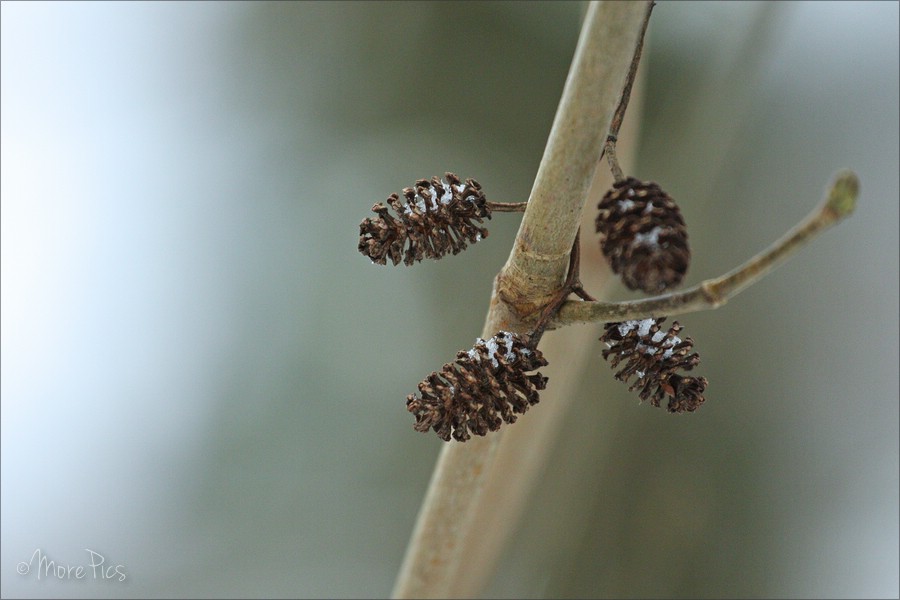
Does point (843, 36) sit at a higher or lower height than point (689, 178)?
higher

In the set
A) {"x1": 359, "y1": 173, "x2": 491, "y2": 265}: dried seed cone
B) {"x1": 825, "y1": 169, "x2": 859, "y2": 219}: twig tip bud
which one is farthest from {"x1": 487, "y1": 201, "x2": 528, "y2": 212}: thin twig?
{"x1": 825, "y1": 169, "x2": 859, "y2": 219}: twig tip bud

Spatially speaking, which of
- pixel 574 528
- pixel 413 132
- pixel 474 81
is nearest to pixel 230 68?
pixel 413 132

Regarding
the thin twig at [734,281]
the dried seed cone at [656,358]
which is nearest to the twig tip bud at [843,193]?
the thin twig at [734,281]

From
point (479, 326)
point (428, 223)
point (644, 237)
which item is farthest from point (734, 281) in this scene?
point (479, 326)

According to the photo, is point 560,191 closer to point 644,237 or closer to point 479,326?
point 644,237

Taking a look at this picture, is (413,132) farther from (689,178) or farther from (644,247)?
(644,247)

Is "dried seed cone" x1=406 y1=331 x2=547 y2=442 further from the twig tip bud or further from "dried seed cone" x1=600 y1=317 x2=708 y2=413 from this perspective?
the twig tip bud
